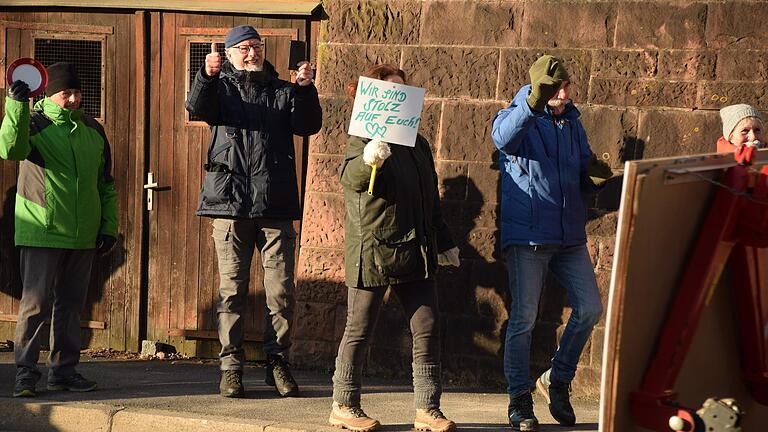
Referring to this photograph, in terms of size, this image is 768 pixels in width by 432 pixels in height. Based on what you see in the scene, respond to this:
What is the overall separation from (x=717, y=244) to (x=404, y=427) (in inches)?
113

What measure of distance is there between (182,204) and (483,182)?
2190mm

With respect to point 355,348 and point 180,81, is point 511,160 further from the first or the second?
point 180,81

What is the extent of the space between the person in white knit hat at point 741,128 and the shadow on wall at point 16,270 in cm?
440

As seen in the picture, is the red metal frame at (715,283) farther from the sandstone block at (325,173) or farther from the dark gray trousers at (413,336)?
the sandstone block at (325,173)

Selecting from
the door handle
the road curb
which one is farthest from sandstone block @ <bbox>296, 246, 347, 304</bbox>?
the road curb

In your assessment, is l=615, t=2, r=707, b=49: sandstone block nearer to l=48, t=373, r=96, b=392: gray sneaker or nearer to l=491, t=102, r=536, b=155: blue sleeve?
l=491, t=102, r=536, b=155: blue sleeve

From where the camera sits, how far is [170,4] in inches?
352

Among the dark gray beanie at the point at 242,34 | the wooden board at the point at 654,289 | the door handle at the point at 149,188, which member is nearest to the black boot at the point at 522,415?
the wooden board at the point at 654,289

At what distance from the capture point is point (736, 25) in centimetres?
771

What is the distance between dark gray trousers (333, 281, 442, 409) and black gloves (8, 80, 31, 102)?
2.18 meters

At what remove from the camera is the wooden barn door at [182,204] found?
898 centimetres

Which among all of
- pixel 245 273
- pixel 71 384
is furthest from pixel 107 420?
pixel 245 273

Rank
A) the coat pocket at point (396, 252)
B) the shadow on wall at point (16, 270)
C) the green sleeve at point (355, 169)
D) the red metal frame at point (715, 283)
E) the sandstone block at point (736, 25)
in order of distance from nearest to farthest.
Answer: the red metal frame at point (715, 283) → the green sleeve at point (355, 169) → the coat pocket at point (396, 252) → the sandstone block at point (736, 25) → the shadow on wall at point (16, 270)

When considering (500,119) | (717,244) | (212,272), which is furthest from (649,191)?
(212,272)
